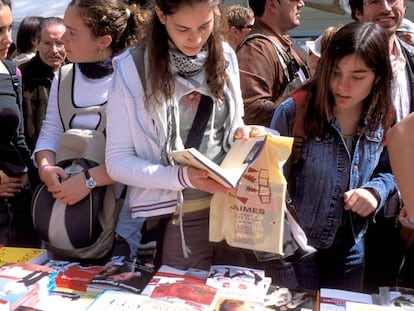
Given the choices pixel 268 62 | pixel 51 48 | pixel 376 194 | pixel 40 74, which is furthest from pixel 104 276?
pixel 51 48

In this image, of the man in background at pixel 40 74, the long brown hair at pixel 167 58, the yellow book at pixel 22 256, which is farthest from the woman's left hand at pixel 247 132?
the man in background at pixel 40 74

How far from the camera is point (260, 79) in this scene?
218 centimetres

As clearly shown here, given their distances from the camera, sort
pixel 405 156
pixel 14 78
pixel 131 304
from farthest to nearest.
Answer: pixel 14 78 < pixel 405 156 < pixel 131 304

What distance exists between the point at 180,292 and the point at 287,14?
5.15ft

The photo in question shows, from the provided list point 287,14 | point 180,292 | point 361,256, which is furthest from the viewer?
point 287,14

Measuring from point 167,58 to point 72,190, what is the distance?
1.64ft

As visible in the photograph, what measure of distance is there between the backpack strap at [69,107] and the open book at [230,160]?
370 millimetres

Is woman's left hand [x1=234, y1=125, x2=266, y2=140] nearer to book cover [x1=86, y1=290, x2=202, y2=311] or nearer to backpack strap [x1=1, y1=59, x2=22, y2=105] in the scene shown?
book cover [x1=86, y1=290, x2=202, y2=311]

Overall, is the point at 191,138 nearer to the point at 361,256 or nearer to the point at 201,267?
the point at 201,267

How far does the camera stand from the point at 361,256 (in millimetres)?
1790

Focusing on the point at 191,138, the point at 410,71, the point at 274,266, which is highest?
the point at 410,71

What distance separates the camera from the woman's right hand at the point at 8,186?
6.43ft

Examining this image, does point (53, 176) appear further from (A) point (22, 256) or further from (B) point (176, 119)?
(B) point (176, 119)

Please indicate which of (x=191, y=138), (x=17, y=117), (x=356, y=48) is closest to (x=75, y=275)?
(x=191, y=138)
